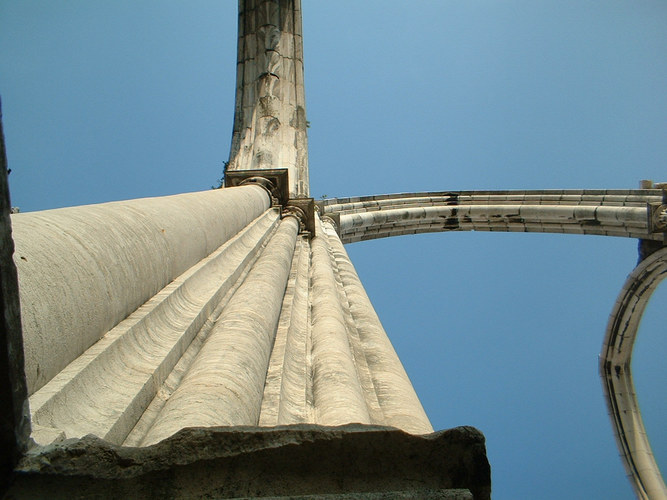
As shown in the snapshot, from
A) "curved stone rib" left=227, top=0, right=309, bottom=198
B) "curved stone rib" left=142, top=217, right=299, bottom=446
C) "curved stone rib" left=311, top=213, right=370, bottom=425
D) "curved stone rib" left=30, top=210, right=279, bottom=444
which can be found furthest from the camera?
"curved stone rib" left=227, top=0, right=309, bottom=198

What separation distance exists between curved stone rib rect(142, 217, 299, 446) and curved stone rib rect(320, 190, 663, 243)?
5.49 meters

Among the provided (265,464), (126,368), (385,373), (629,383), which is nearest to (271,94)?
(385,373)

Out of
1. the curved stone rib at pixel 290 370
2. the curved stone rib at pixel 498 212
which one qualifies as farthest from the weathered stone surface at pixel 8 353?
the curved stone rib at pixel 498 212

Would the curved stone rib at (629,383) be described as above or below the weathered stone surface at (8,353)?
below

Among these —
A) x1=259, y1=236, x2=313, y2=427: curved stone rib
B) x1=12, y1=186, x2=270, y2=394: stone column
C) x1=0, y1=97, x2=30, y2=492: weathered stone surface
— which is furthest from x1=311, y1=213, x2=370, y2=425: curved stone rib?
x1=0, y1=97, x2=30, y2=492: weathered stone surface

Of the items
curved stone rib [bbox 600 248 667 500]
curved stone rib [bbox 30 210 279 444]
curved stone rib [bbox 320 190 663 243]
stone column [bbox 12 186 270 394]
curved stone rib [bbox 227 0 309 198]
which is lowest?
curved stone rib [bbox 600 248 667 500]

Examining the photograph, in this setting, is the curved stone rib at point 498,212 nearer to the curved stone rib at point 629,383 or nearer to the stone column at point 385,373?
the curved stone rib at point 629,383

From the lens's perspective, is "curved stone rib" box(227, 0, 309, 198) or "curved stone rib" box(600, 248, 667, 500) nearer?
"curved stone rib" box(227, 0, 309, 198)

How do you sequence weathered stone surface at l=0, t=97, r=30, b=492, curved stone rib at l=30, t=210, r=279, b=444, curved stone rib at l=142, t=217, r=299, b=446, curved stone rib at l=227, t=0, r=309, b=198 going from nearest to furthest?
weathered stone surface at l=0, t=97, r=30, b=492 < curved stone rib at l=30, t=210, r=279, b=444 < curved stone rib at l=142, t=217, r=299, b=446 < curved stone rib at l=227, t=0, r=309, b=198

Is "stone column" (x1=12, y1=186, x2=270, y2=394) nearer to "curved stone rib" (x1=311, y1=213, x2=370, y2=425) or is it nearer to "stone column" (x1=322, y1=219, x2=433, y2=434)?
"curved stone rib" (x1=311, y1=213, x2=370, y2=425)

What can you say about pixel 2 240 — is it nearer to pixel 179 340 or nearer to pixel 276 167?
pixel 179 340

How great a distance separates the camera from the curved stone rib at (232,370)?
1767mm

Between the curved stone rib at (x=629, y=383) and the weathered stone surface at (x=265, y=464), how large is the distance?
9448mm

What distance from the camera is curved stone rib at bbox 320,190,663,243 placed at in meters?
9.06
